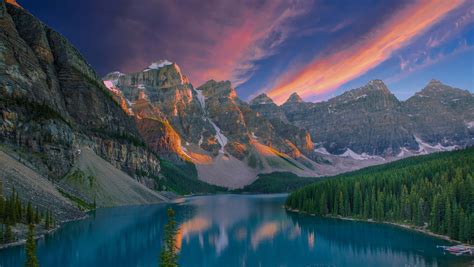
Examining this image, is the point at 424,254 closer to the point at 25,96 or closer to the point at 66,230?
the point at 66,230

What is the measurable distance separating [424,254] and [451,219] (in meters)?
18.5

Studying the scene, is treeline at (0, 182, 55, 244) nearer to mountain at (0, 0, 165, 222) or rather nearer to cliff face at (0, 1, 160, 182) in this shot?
mountain at (0, 0, 165, 222)

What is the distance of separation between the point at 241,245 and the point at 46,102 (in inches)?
4274

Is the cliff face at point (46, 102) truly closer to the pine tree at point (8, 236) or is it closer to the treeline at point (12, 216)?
the treeline at point (12, 216)

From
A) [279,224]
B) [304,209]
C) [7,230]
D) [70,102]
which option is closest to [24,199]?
[7,230]

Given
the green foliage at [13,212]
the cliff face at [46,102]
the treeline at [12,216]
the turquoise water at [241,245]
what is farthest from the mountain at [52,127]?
the turquoise water at [241,245]

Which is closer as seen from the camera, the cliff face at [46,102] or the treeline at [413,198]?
the treeline at [413,198]

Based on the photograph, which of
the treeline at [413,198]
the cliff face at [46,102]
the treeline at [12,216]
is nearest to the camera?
the treeline at [12,216]

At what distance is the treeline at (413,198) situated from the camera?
77875mm

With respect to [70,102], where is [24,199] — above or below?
below

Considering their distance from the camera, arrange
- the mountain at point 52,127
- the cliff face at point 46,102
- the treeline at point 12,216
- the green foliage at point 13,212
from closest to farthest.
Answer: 1. the treeline at point 12,216
2. the green foliage at point 13,212
3. the mountain at point 52,127
4. the cliff face at point 46,102

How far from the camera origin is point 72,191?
126125mm

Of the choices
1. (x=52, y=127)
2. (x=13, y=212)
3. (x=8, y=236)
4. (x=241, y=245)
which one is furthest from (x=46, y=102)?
(x=241, y=245)

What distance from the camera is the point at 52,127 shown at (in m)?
139
